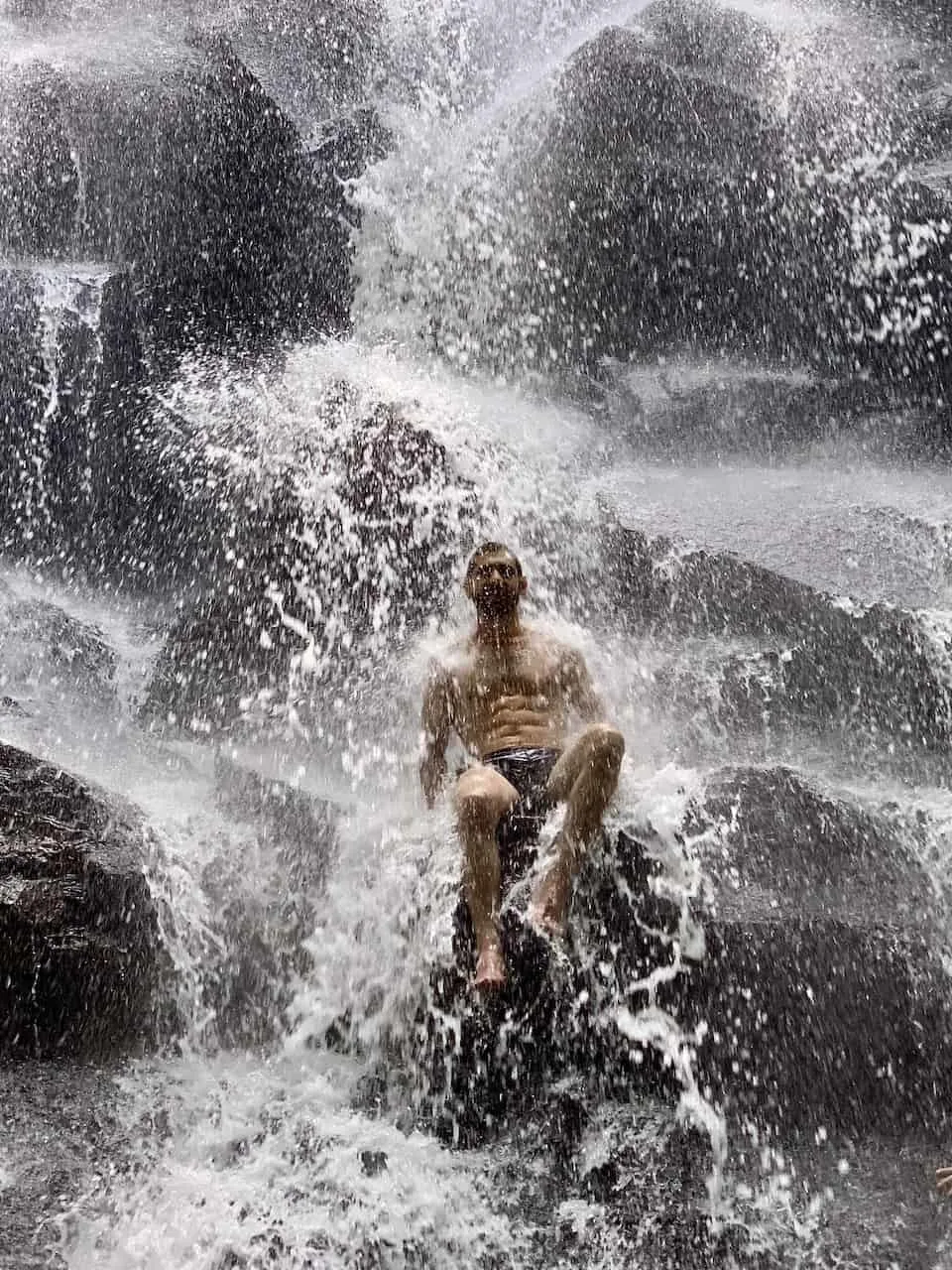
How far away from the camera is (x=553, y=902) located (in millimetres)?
3842

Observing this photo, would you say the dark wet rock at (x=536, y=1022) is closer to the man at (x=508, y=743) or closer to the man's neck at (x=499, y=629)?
the man at (x=508, y=743)

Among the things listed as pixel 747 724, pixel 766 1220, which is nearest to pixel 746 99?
pixel 747 724

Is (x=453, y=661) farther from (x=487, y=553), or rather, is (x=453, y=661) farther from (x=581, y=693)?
(x=581, y=693)

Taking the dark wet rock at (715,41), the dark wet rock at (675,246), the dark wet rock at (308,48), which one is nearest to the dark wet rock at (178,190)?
the dark wet rock at (308,48)

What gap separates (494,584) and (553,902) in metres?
1.68

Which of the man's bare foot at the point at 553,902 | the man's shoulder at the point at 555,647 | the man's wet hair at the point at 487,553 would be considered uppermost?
the man's wet hair at the point at 487,553

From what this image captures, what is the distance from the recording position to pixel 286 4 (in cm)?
1161

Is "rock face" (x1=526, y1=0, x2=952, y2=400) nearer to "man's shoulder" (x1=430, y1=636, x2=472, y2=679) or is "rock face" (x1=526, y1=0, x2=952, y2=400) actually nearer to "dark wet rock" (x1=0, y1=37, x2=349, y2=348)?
"dark wet rock" (x1=0, y1=37, x2=349, y2=348)

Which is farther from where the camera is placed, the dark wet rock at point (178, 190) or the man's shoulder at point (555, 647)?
the dark wet rock at point (178, 190)

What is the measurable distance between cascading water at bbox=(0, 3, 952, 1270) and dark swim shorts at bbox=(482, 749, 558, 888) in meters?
0.31

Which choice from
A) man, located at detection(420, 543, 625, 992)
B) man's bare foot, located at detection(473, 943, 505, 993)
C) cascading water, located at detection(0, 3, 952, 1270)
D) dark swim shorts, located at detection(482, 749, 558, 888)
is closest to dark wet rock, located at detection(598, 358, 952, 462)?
cascading water, located at detection(0, 3, 952, 1270)

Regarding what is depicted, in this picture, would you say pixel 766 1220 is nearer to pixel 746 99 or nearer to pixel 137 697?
pixel 137 697

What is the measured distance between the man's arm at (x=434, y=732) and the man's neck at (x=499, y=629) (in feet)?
0.90

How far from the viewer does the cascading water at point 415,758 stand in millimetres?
3557
